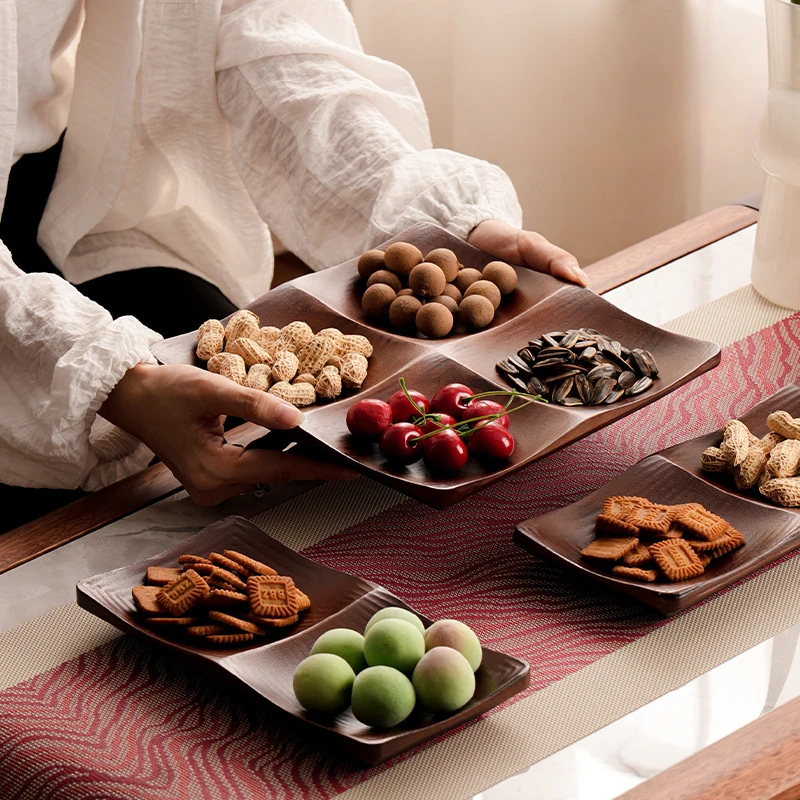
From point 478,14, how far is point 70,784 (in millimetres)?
2120

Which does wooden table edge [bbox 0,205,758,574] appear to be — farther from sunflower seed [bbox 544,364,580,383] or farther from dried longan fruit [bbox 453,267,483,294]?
sunflower seed [bbox 544,364,580,383]

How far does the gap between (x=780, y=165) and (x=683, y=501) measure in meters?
0.46

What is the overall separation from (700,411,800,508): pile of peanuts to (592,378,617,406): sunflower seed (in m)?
0.10

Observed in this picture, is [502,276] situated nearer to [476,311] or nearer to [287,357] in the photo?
[476,311]

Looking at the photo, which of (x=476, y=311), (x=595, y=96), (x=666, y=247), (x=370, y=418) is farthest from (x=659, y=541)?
(x=595, y=96)

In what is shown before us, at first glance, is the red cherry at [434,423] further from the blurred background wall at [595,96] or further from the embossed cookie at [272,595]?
the blurred background wall at [595,96]

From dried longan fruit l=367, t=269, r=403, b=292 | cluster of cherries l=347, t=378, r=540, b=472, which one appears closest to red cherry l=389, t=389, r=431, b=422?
cluster of cherries l=347, t=378, r=540, b=472

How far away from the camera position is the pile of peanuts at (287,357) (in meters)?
1.03

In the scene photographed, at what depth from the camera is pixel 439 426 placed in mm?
933

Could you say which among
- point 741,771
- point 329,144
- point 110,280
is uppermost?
point 329,144

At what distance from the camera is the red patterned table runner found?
2.35 feet

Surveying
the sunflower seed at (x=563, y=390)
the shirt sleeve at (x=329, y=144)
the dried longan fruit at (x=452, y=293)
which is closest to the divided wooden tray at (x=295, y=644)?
the sunflower seed at (x=563, y=390)

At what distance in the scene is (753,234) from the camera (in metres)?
1.40

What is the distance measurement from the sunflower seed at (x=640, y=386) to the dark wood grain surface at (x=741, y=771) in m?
0.35
